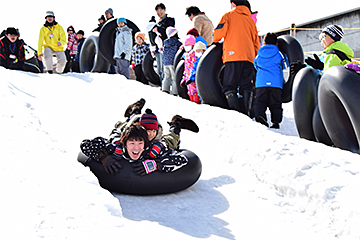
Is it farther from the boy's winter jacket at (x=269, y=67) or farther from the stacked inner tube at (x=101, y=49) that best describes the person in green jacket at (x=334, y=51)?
the stacked inner tube at (x=101, y=49)

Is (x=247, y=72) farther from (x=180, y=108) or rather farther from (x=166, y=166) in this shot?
(x=166, y=166)

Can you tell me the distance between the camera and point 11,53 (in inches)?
307

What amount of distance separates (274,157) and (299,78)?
5.06 feet

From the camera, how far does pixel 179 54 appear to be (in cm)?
720

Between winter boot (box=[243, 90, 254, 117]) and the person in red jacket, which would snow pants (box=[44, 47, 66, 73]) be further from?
winter boot (box=[243, 90, 254, 117])

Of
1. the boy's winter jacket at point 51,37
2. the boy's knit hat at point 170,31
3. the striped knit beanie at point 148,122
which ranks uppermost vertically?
the boy's winter jacket at point 51,37

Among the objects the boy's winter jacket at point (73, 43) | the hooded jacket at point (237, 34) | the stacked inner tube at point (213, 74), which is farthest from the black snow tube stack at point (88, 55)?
the hooded jacket at point (237, 34)

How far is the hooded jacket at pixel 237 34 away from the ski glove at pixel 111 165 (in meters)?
2.99

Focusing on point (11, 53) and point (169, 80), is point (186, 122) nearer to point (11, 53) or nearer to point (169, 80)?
point (169, 80)

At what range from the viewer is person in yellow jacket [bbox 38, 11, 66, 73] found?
28.2ft

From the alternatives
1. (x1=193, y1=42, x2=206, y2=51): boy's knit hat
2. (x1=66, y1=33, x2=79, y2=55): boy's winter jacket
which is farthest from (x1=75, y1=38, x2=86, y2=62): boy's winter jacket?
(x1=193, y1=42, x2=206, y2=51): boy's knit hat

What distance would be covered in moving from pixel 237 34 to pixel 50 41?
17.0 ft

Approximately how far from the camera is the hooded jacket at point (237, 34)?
207 inches

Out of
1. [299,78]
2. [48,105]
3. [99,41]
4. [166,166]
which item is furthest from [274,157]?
[99,41]
